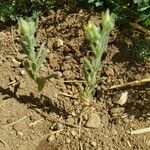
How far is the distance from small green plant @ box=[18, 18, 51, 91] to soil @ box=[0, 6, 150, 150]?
0.57 ft

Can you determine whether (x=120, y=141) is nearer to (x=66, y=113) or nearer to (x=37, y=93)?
(x=66, y=113)

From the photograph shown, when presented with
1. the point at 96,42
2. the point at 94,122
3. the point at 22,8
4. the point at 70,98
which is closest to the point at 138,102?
the point at 94,122

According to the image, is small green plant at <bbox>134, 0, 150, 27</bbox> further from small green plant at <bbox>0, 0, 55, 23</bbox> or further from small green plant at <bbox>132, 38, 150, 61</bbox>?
small green plant at <bbox>0, 0, 55, 23</bbox>

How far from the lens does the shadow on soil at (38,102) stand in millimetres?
2988

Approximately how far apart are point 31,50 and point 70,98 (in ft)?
1.71

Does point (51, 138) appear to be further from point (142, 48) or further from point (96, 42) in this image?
point (142, 48)

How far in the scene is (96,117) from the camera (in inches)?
114

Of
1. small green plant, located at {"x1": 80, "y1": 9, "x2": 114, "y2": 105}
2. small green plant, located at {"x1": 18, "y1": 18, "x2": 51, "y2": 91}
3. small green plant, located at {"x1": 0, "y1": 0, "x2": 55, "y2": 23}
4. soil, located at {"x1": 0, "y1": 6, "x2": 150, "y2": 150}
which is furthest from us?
small green plant, located at {"x1": 0, "y1": 0, "x2": 55, "y2": 23}

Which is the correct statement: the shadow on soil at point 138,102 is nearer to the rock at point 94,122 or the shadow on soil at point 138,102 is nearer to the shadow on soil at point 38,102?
the rock at point 94,122

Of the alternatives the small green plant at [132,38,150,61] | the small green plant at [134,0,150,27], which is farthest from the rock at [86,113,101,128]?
the small green plant at [134,0,150,27]

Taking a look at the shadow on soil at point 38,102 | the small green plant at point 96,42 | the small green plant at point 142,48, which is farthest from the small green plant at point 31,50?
the small green plant at point 142,48

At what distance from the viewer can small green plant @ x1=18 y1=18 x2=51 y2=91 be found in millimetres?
2602

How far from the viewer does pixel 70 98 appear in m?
3.03

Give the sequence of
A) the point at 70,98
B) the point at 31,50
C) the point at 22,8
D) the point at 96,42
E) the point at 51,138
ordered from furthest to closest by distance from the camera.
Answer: the point at 22,8
the point at 70,98
the point at 51,138
the point at 31,50
the point at 96,42
